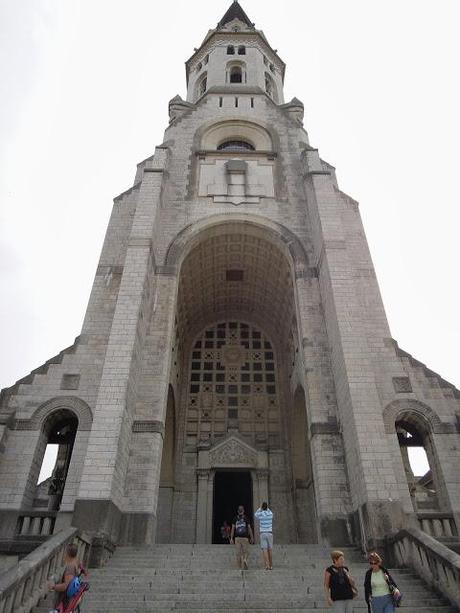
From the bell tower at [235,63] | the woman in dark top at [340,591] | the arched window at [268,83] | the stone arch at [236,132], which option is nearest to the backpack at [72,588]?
the woman in dark top at [340,591]

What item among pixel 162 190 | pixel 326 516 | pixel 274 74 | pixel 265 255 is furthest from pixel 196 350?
pixel 274 74

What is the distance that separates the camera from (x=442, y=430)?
11.1 m

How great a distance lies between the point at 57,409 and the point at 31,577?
6.12 metres

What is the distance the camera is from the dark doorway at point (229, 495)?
1625 centimetres

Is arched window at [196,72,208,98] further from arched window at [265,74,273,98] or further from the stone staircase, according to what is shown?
the stone staircase

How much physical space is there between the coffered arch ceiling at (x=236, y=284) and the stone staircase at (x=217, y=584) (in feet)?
30.2

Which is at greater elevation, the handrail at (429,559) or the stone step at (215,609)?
the handrail at (429,559)

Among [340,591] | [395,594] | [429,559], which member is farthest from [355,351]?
[340,591]

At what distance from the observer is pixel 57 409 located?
1151cm

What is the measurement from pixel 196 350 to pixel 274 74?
18.7 meters

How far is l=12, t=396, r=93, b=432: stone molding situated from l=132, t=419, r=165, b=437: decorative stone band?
3.93ft

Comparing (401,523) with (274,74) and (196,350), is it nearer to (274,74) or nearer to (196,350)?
(196,350)

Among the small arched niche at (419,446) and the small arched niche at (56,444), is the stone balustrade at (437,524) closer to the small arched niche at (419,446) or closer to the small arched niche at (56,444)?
the small arched niche at (419,446)

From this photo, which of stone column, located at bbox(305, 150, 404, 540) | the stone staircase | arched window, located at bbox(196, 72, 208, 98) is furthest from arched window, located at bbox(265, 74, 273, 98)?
the stone staircase
